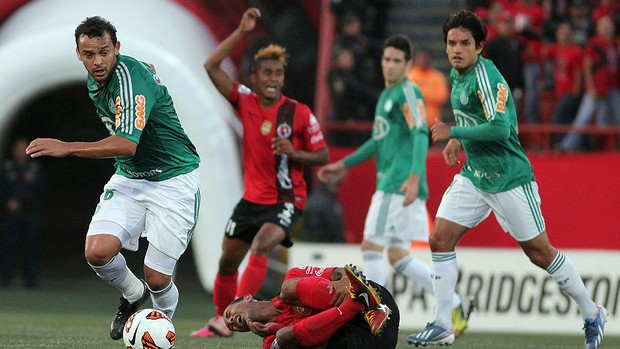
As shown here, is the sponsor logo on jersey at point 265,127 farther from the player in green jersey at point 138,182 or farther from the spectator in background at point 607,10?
the spectator in background at point 607,10

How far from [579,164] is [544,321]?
3.60m

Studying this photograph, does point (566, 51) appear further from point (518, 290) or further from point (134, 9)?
point (134, 9)

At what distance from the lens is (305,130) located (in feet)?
30.1

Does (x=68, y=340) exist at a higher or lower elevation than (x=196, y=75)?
lower

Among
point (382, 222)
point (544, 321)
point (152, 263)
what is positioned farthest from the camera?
point (544, 321)

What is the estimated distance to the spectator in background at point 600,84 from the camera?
14781 mm

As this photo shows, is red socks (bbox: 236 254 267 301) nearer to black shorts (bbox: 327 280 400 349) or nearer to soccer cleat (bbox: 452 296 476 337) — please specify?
soccer cleat (bbox: 452 296 476 337)

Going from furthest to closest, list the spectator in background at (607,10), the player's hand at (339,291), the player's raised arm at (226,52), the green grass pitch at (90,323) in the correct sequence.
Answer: the spectator in background at (607,10) → the player's raised arm at (226,52) → the green grass pitch at (90,323) → the player's hand at (339,291)

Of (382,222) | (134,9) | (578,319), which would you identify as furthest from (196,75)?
(578,319)

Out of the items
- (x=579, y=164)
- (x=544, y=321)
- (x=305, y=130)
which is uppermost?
(x=305, y=130)

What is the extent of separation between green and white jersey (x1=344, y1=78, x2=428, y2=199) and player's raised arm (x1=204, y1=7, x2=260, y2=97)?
1448 millimetres

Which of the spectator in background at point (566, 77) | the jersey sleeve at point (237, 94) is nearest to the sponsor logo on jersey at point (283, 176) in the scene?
the jersey sleeve at point (237, 94)

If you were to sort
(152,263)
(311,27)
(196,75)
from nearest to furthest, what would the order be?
(152,263) → (196,75) → (311,27)

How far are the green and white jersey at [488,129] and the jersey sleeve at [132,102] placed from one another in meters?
2.09
